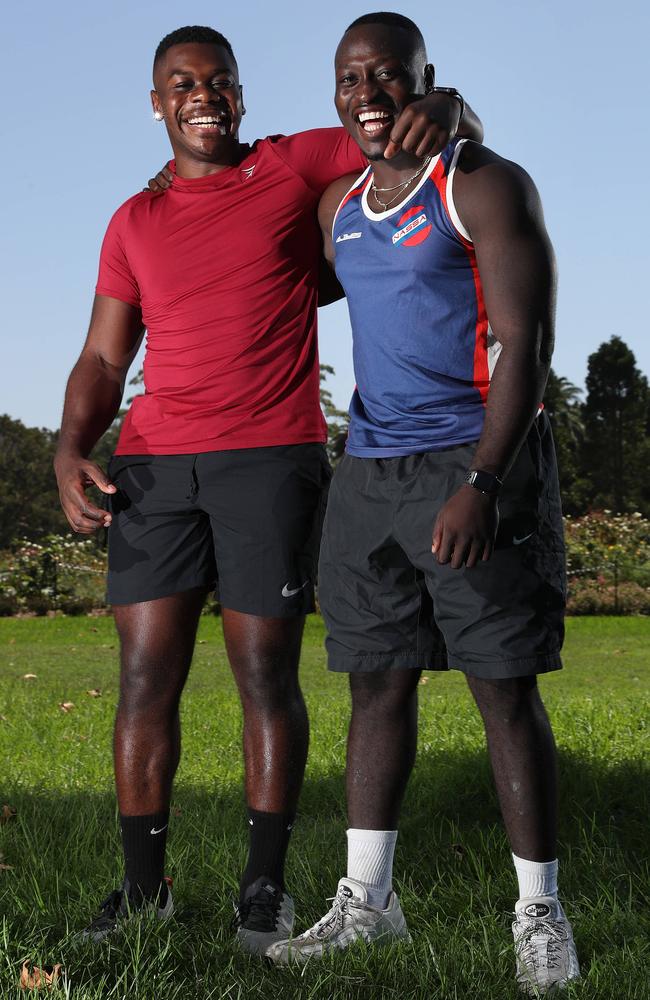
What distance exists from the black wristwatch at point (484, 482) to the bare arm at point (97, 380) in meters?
1.19

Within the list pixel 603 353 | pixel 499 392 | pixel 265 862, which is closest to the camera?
pixel 499 392

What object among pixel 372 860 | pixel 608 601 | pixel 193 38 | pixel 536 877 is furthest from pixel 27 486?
pixel 536 877

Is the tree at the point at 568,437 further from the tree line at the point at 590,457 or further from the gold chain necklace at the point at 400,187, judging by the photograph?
the gold chain necklace at the point at 400,187

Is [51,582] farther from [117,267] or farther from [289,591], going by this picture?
[289,591]

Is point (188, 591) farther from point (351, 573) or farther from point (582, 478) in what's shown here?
point (582, 478)

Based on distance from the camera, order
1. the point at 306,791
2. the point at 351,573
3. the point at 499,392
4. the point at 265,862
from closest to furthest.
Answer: the point at 499,392, the point at 351,573, the point at 265,862, the point at 306,791

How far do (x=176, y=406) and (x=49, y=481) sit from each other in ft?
154

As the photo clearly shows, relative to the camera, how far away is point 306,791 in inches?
201

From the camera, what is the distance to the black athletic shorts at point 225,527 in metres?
3.04

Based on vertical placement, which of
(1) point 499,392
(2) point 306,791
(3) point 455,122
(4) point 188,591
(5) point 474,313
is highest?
(3) point 455,122

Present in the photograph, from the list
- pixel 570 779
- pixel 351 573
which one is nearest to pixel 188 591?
pixel 351 573

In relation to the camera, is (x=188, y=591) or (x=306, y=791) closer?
(x=188, y=591)

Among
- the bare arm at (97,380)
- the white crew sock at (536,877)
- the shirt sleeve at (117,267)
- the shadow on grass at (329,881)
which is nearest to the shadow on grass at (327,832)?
the shadow on grass at (329,881)

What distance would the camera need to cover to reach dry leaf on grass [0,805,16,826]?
471 cm
